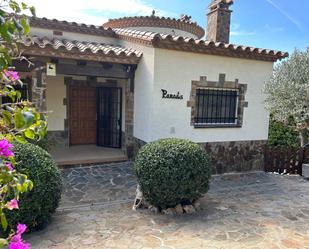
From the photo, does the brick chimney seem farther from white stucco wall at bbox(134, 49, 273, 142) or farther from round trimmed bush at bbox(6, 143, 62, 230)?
round trimmed bush at bbox(6, 143, 62, 230)

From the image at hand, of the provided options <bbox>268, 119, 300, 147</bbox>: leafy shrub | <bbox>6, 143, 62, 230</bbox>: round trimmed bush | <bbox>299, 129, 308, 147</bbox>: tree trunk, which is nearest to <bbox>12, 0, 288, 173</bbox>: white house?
<bbox>299, 129, 308, 147</bbox>: tree trunk

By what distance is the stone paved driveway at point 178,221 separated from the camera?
504cm

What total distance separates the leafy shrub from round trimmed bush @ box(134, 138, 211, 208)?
23.4 feet

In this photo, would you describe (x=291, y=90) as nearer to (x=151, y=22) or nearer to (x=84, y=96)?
(x=151, y=22)

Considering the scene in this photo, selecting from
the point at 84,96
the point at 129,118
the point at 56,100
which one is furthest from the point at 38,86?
the point at 84,96

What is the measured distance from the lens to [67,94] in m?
11.3

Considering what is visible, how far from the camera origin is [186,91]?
887 cm

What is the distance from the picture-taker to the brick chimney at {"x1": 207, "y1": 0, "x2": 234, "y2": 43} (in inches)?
430

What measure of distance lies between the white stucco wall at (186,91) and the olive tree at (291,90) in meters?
0.53

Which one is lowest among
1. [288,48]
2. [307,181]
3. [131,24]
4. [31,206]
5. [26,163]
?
[307,181]

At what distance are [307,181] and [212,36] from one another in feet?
20.1

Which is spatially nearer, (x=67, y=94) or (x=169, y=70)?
(x=169, y=70)

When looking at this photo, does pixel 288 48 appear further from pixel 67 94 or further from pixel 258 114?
pixel 67 94

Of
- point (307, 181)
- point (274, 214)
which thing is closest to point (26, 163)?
point (274, 214)
